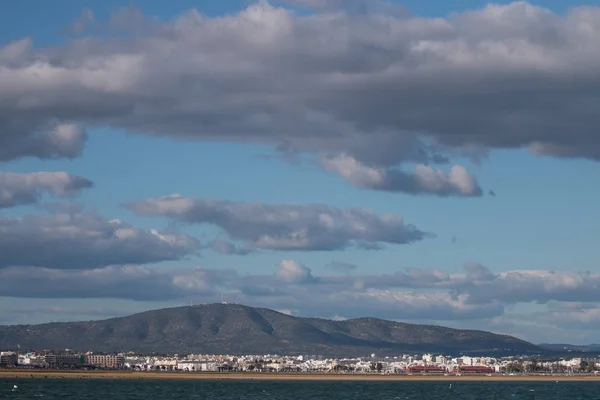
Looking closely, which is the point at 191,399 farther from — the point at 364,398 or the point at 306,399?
the point at 364,398

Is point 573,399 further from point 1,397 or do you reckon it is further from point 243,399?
point 1,397

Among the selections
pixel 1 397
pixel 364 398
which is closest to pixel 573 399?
pixel 364 398

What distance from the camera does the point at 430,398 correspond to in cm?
19888

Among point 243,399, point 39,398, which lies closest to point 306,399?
point 243,399

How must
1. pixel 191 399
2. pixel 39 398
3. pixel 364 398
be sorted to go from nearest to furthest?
pixel 39 398 → pixel 191 399 → pixel 364 398

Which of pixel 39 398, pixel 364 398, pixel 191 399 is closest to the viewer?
pixel 39 398

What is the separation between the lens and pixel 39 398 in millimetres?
166875

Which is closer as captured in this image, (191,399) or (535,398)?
(191,399)

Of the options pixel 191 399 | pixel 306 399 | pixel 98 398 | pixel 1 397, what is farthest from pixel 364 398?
pixel 1 397

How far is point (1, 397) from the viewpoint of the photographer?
6737 inches

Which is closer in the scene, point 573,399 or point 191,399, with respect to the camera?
point 191,399

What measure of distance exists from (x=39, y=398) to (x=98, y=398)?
9.41 metres

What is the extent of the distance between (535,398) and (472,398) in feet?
42.8

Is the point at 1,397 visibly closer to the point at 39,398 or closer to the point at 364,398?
the point at 39,398
